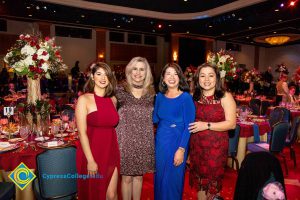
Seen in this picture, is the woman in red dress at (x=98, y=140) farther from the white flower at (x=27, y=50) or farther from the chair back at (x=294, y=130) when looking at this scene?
the chair back at (x=294, y=130)

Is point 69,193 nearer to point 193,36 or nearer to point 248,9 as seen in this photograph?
point 248,9

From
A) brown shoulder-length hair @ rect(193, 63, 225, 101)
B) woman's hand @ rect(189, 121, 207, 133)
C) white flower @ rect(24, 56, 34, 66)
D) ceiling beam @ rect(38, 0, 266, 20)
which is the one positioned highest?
ceiling beam @ rect(38, 0, 266, 20)

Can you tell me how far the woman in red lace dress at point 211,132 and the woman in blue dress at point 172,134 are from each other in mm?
119

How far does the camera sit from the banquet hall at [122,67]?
252 cm

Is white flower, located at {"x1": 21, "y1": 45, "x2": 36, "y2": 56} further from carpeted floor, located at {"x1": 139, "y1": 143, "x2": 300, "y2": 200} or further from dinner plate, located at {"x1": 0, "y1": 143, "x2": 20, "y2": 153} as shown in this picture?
carpeted floor, located at {"x1": 139, "y1": 143, "x2": 300, "y2": 200}

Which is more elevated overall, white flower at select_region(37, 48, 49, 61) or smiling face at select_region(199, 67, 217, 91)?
white flower at select_region(37, 48, 49, 61)

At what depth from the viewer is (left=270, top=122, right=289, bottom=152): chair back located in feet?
12.2

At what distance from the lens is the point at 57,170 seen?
229 centimetres

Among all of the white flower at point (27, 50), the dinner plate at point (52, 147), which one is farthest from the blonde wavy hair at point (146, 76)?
the white flower at point (27, 50)

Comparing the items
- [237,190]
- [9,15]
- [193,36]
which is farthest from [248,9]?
[9,15]

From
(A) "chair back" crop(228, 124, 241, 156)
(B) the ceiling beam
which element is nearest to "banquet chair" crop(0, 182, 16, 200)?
(A) "chair back" crop(228, 124, 241, 156)

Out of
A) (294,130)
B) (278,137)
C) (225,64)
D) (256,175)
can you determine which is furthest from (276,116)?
(256,175)

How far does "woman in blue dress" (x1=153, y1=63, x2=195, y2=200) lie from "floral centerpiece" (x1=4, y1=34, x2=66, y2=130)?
57.1 inches

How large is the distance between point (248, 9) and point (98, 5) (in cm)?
567
